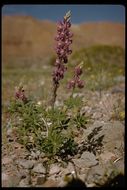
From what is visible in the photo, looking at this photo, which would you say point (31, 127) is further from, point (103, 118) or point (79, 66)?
point (103, 118)

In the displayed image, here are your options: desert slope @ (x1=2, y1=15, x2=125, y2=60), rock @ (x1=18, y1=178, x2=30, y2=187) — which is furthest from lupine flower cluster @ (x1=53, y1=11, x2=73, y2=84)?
desert slope @ (x1=2, y1=15, x2=125, y2=60)

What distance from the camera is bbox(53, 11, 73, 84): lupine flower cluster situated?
4191 mm

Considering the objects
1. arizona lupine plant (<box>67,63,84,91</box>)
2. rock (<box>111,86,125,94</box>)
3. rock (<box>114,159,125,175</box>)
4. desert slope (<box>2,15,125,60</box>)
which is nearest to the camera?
rock (<box>114,159,125,175</box>)

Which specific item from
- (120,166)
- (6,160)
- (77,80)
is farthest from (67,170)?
(77,80)

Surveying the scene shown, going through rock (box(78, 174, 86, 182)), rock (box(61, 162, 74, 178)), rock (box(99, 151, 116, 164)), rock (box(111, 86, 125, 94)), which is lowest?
rock (box(78, 174, 86, 182))

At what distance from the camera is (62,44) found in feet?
13.8

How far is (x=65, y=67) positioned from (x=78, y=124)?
0.66m

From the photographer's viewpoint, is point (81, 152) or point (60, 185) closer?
point (60, 185)

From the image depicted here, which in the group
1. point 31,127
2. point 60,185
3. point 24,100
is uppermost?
point 24,100

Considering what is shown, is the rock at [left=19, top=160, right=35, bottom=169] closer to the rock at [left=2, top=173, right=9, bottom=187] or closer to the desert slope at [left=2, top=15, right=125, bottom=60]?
the rock at [left=2, top=173, right=9, bottom=187]

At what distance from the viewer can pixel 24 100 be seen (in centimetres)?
443

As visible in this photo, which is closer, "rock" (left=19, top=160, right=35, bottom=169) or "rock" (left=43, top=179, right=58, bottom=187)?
"rock" (left=43, top=179, right=58, bottom=187)

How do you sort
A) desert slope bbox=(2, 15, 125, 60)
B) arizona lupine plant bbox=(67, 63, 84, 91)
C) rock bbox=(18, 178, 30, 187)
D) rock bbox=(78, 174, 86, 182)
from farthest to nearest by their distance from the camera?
desert slope bbox=(2, 15, 125, 60) < arizona lupine plant bbox=(67, 63, 84, 91) < rock bbox=(78, 174, 86, 182) < rock bbox=(18, 178, 30, 187)

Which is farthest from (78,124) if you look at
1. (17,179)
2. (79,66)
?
(17,179)
